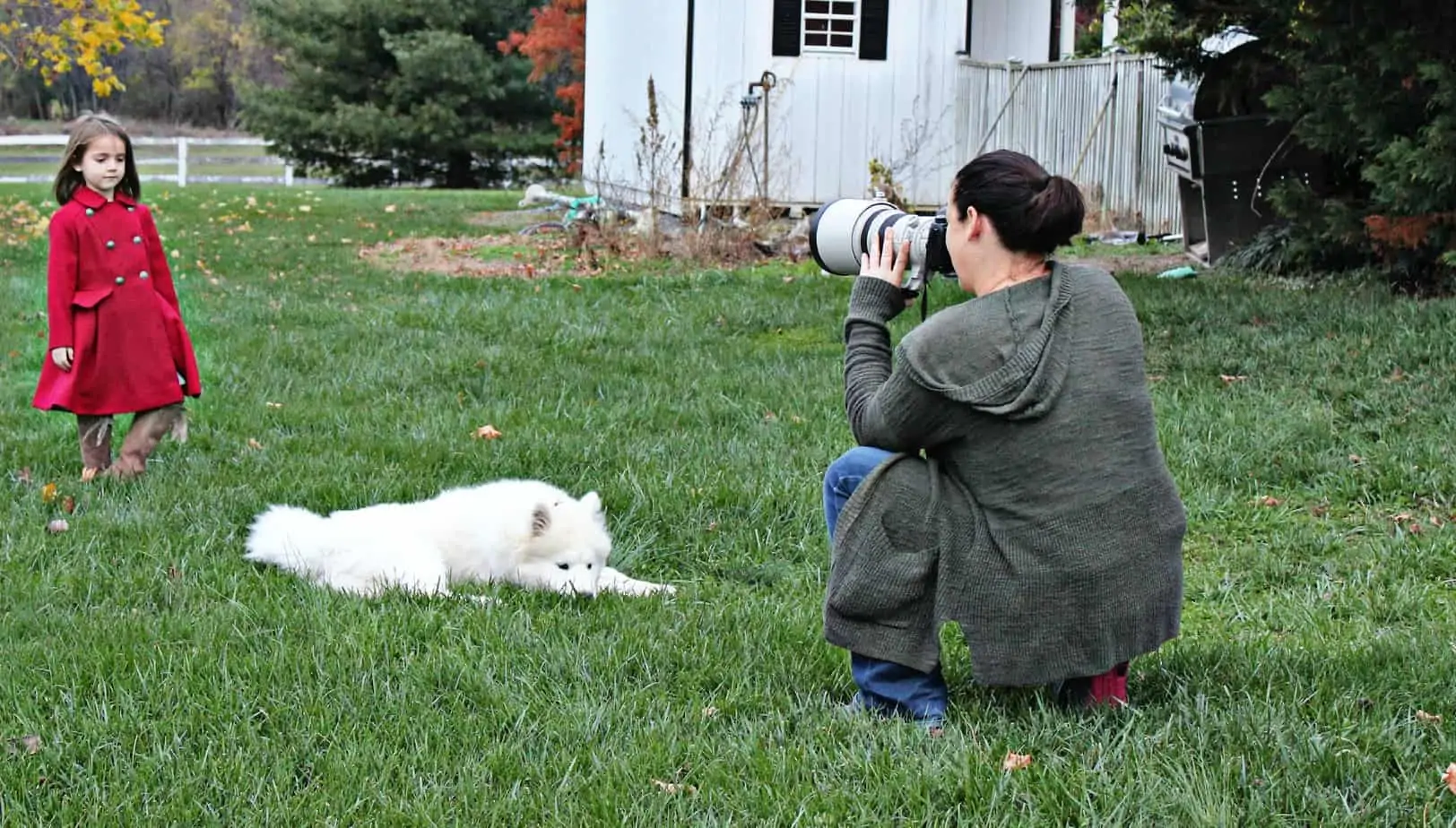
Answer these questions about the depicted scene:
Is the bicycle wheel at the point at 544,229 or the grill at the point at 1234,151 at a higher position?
the grill at the point at 1234,151

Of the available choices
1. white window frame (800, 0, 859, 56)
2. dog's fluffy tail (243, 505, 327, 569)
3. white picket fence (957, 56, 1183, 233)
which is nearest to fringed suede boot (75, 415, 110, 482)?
dog's fluffy tail (243, 505, 327, 569)

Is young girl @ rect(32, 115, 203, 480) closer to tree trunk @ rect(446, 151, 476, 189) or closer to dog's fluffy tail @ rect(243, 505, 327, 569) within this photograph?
dog's fluffy tail @ rect(243, 505, 327, 569)

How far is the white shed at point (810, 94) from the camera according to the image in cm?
1633

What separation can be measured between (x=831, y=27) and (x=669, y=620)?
43.5 feet

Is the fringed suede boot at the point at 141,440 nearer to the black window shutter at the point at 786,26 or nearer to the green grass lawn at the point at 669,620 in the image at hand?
the green grass lawn at the point at 669,620

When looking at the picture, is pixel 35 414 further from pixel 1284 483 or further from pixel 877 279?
pixel 1284 483

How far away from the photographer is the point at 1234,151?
12.0 m

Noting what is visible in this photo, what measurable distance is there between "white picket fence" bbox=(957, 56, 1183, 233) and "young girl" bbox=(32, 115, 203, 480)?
37.1 ft

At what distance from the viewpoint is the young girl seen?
5688 millimetres

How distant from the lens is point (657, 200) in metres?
16.0

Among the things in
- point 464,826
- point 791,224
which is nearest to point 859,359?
point 464,826

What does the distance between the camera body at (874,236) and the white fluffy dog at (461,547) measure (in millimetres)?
1316

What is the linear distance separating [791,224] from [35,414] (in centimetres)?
998

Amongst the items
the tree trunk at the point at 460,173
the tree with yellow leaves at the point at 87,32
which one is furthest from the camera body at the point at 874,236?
the tree trunk at the point at 460,173
